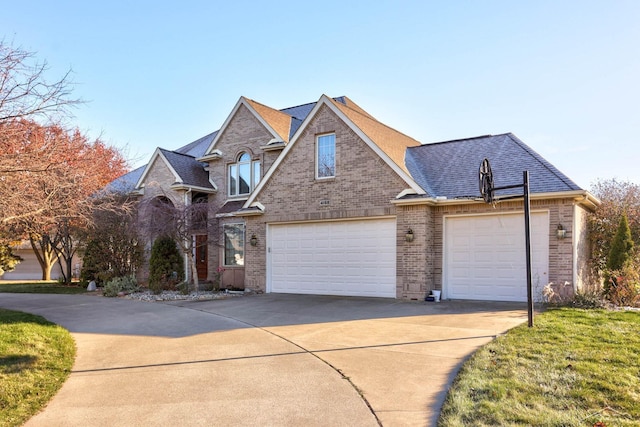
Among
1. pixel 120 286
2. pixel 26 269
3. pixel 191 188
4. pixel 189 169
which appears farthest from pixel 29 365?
pixel 26 269

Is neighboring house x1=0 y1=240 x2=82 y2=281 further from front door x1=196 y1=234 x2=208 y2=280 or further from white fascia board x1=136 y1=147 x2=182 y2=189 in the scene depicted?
front door x1=196 y1=234 x2=208 y2=280

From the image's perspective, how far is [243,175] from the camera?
64.5 ft

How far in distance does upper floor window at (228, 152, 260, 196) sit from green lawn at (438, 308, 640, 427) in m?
13.4

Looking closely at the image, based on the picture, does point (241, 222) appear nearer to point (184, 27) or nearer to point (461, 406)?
point (184, 27)

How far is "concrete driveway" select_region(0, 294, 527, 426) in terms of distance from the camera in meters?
4.81

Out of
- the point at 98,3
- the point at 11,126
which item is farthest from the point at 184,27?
the point at 11,126

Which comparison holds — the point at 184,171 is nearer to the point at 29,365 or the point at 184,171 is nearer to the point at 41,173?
the point at 41,173

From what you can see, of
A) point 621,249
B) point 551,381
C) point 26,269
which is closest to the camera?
point 551,381

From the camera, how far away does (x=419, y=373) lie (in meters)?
5.95

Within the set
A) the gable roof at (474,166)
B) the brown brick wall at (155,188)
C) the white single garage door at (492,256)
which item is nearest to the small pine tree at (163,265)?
the brown brick wall at (155,188)

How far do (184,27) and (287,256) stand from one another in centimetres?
801

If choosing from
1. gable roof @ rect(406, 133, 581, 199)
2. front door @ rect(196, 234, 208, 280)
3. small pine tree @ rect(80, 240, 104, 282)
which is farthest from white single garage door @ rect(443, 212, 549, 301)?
small pine tree @ rect(80, 240, 104, 282)

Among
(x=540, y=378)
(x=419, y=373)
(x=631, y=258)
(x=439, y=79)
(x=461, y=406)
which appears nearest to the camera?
(x=461, y=406)

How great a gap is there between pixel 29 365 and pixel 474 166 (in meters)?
12.8
